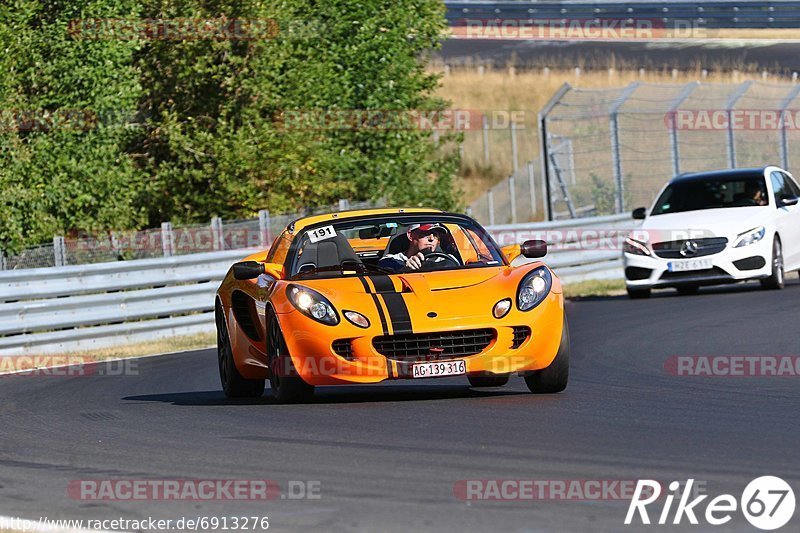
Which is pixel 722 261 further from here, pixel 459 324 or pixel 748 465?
pixel 748 465

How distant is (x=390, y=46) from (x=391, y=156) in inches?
85.0

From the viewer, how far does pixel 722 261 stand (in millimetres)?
19625

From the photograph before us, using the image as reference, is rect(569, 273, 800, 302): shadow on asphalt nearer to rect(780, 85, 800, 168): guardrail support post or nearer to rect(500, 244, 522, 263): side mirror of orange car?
rect(780, 85, 800, 168): guardrail support post

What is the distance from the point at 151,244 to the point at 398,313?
12662 millimetres

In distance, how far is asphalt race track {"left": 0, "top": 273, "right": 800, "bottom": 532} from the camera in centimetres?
658

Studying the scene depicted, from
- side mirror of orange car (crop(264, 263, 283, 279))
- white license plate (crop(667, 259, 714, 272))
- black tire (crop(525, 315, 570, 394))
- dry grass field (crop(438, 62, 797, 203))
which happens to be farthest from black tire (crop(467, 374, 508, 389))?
dry grass field (crop(438, 62, 797, 203))

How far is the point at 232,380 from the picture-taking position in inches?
460

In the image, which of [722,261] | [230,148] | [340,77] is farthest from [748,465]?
[340,77]

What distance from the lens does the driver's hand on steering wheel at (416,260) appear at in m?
11.1

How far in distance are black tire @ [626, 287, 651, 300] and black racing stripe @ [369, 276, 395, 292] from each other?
34.9ft

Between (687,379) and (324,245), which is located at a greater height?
(324,245)

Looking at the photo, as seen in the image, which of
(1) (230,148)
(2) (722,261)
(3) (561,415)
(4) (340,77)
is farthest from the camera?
(4) (340,77)

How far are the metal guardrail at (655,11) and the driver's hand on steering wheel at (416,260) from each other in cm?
4094

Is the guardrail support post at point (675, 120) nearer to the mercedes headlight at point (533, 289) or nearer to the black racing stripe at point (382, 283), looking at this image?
the mercedes headlight at point (533, 289)
